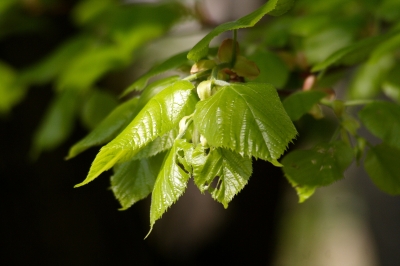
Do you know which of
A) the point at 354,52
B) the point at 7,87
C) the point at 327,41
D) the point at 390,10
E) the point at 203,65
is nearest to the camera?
the point at 203,65

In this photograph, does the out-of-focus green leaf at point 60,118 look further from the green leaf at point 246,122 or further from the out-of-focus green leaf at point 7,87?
the green leaf at point 246,122

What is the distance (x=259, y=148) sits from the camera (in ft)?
1.42

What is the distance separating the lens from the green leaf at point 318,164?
1.83 ft

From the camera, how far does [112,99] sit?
4.12 ft

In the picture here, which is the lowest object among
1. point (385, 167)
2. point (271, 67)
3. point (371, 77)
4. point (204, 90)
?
point (371, 77)

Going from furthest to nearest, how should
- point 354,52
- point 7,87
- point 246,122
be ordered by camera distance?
point 7,87, point 354,52, point 246,122

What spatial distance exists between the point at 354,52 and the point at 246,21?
295 millimetres

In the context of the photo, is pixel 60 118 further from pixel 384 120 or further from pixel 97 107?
pixel 384 120

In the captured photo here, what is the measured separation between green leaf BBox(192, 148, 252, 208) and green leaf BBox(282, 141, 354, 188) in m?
0.12

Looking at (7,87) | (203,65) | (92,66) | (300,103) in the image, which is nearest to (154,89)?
(203,65)

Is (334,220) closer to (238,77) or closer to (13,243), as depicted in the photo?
(13,243)

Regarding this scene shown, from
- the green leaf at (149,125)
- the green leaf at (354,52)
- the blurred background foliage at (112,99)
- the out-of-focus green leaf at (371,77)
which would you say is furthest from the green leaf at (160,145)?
the out-of-focus green leaf at (371,77)

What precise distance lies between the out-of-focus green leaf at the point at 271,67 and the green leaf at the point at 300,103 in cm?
17

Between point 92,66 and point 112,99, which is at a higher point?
point 92,66
